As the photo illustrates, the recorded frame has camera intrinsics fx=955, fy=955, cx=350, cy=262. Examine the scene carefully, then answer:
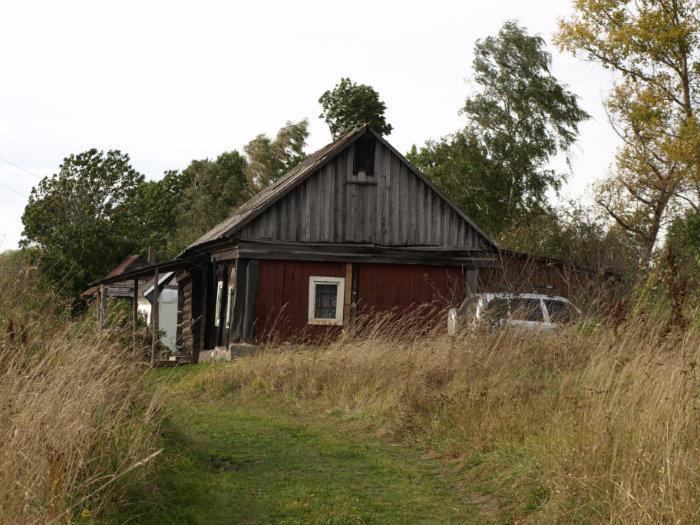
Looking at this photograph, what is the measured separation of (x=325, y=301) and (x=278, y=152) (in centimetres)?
3388

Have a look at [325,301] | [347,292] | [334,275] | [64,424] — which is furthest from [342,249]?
[64,424]

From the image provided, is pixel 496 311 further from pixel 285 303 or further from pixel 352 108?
pixel 352 108

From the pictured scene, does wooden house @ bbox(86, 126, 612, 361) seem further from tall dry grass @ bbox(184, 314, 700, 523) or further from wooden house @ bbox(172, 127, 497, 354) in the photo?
tall dry grass @ bbox(184, 314, 700, 523)

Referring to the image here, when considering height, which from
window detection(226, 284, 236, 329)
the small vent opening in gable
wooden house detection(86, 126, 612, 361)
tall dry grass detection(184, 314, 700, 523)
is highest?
the small vent opening in gable

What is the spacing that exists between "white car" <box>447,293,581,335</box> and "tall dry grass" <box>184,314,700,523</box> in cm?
65

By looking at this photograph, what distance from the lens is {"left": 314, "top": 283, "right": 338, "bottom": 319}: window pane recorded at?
74.9 ft

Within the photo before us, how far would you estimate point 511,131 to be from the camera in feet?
130

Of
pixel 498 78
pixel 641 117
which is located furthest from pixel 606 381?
pixel 498 78

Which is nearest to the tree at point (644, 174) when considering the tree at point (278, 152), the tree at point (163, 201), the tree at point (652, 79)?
the tree at point (652, 79)

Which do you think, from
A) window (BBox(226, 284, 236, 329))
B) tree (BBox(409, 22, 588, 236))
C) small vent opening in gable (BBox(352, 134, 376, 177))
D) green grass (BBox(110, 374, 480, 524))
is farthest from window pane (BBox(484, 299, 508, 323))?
tree (BBox(409, 22, 588, 236))

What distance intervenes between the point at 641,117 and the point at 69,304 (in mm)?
21143

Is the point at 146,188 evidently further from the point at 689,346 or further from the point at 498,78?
the point at 689,346

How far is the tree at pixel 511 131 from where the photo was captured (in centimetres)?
3944

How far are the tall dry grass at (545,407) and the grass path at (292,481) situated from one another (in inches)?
17.0
